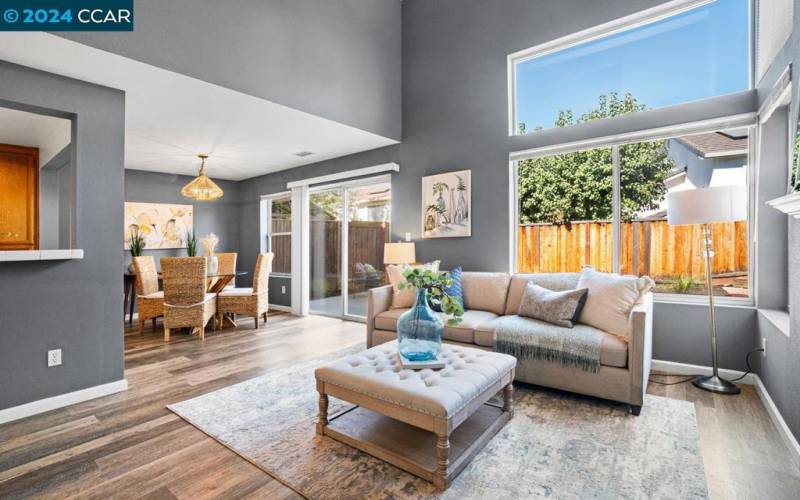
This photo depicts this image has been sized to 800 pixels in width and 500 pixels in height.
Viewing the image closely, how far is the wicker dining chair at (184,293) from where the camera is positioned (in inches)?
174

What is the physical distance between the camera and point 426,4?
4.92 m

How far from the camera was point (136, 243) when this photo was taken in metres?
5.76

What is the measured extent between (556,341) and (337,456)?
1.71 meters

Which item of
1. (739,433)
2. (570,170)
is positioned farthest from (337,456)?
(570,170)

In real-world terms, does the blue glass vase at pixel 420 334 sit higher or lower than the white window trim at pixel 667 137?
lower

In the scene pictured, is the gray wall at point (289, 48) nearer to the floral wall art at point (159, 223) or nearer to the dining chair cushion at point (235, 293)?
the dining chair cushion at point (235, 293)

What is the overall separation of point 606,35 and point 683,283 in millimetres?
2485

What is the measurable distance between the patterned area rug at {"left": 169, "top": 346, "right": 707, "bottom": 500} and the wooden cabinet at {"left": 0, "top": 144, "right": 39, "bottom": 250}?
4.27 meters

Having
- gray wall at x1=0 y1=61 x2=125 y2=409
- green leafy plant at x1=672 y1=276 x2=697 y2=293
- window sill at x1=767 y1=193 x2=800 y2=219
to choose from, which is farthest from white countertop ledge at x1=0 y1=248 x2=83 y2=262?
green leafy plant at x1=672 y1=276 x2=697 y2=293

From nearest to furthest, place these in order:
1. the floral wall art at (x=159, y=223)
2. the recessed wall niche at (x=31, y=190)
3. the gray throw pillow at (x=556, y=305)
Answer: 1. the gray throw pillow at (x=556, y=305)
2. the recessed wall niche at (x=31, y=190)
3. the floral wall art at (x=159, y=223)

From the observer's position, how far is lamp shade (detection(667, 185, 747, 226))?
2.71m

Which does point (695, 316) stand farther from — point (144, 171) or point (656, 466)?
point (144, 171)

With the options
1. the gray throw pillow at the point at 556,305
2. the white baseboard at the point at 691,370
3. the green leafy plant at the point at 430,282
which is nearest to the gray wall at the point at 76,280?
the green leafy plant at the point at 430,282

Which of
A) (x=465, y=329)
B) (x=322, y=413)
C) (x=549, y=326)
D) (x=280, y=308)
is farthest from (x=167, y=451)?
(x=280, y=308)
